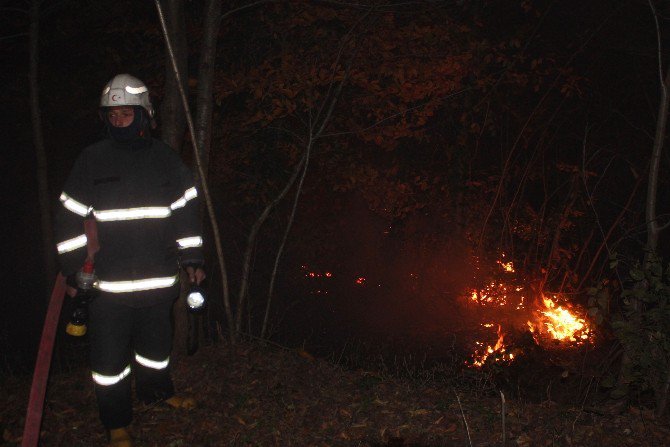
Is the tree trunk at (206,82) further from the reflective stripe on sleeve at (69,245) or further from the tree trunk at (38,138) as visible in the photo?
the tree trunk at (38,138)

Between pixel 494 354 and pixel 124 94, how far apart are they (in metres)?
7.41

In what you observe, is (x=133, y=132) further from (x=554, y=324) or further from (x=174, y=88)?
(x=554, y=324)

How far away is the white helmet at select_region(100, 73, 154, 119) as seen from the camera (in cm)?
405

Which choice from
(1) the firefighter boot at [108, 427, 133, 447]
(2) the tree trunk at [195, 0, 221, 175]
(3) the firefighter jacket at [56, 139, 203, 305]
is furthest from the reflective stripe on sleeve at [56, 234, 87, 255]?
(2) the tree trunk at [195, 0, 221, 175]

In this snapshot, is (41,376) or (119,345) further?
(119,345)

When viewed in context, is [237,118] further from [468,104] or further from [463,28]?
[468,104]

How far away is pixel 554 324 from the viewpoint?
33.2 feet

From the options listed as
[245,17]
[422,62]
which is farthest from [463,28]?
[245,17]

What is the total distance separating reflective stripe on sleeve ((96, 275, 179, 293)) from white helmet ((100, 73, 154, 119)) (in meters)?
1.15

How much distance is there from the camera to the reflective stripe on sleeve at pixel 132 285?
4082 mm

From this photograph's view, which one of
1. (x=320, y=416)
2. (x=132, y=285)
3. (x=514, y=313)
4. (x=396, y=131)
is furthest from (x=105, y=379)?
(x=514, y=313)

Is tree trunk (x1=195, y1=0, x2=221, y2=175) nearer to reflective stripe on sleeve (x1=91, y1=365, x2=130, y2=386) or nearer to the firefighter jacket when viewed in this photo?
the firefighter jacket

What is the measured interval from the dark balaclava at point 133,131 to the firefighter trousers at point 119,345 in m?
1.01

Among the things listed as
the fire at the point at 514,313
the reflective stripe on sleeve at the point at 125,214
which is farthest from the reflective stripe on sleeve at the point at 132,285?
the fire at the point at 514,313
